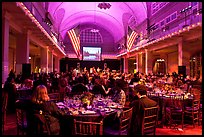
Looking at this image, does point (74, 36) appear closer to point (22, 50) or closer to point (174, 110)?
point (22, 50)

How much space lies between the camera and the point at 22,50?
1388 cm

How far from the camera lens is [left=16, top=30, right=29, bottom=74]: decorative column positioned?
1385cm

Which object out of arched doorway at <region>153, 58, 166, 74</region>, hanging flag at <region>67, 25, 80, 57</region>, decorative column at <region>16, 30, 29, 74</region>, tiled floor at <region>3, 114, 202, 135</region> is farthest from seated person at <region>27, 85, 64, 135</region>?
arched doorway at <region>153, 58, 166, 74</region>

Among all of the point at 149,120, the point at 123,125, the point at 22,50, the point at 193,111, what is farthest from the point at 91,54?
the point at 123,125

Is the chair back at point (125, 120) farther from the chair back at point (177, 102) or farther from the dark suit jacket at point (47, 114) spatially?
the chair back at point (177, 102)

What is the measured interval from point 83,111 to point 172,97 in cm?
386

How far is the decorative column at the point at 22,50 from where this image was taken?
13852 mm

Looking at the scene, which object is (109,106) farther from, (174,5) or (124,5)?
(124,5)

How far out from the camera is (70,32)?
1997 centimetres

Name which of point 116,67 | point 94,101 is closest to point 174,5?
point 94,101

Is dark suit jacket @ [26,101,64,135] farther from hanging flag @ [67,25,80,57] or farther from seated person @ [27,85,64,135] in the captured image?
hanging flag @ [67,25,80,57]

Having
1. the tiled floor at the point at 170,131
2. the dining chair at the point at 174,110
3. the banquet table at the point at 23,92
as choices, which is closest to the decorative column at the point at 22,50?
the banquet table at the point at 23,92

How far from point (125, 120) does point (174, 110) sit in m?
3.38

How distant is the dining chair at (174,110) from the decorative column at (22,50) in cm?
936
